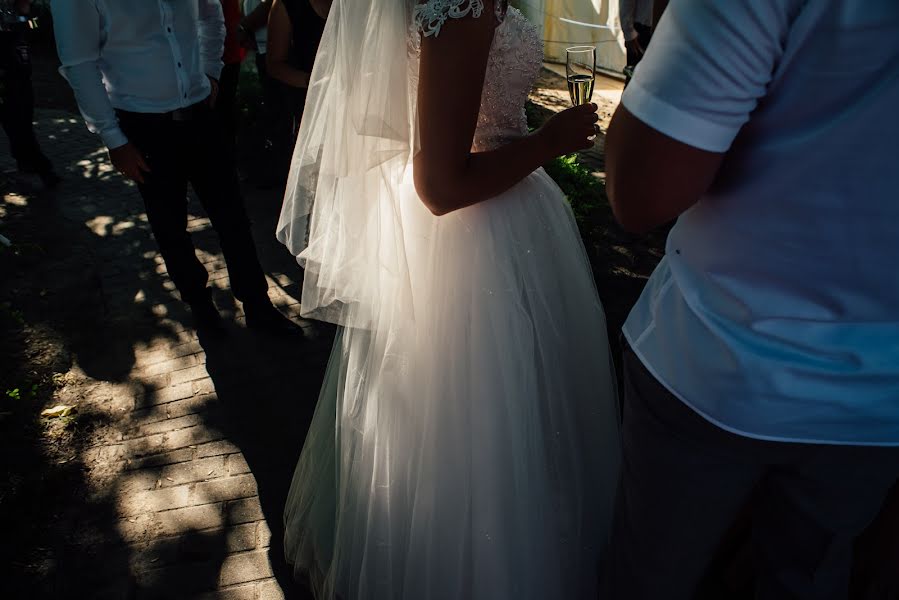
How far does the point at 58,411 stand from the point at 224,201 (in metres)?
1.44

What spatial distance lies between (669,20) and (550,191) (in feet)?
3.95

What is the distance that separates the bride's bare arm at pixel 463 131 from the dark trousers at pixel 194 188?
7.25 feet

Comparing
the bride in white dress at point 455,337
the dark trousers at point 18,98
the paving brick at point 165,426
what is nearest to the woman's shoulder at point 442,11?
the bride in white dress at point 455,337

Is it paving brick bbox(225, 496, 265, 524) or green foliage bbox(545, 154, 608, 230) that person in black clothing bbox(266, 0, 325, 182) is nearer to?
green foliage bbox(545, 154, 608, 230)

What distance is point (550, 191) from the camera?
6.89 ft

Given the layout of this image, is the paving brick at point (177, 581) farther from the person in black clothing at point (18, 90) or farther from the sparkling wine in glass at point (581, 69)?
the person in black clothing at point (18, 90)

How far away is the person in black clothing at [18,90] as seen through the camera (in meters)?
5.45

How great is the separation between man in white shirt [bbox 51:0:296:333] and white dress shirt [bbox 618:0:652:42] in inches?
157

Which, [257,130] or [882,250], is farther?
A: [257,130]

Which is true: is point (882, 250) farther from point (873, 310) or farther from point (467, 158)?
point (467, 158)

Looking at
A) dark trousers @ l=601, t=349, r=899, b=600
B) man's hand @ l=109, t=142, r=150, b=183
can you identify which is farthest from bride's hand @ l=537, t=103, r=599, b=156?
man's hand @ l=109, t=142, r=150, b=183

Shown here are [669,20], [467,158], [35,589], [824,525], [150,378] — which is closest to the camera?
[669,20]

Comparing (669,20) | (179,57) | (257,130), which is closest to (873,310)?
(669,20)

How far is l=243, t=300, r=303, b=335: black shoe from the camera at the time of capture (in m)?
3.81
